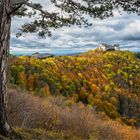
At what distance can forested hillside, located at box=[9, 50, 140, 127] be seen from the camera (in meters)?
98.1

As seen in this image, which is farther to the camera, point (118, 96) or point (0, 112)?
point (118, 96)

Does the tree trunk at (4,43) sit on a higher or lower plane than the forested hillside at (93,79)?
higher

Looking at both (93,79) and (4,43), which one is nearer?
(4,43)

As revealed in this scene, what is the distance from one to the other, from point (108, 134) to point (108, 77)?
13148cm

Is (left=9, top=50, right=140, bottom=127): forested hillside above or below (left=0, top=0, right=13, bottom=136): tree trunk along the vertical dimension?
below

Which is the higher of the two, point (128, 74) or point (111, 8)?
point (111, 8)

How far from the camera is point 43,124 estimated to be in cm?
2006

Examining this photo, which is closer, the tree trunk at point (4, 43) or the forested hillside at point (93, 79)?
the tree trunk at point (4, 43)

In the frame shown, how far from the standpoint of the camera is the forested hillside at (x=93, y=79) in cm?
9812

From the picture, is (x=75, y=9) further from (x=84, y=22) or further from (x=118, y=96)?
(x=118, y=96)

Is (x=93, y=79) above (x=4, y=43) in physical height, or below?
below

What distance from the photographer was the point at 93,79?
5610 inches

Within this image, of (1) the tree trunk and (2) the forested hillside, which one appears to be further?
(2) the forested hillside

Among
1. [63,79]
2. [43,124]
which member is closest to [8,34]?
[43,124]
